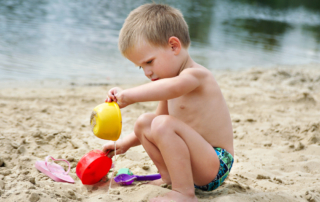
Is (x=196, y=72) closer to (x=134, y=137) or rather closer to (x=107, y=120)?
(x=107, y=120)

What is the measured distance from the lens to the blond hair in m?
1.92

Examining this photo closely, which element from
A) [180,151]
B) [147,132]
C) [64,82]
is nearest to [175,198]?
[180,151]

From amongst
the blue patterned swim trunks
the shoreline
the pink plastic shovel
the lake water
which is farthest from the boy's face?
the lake water

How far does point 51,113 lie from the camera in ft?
11.3

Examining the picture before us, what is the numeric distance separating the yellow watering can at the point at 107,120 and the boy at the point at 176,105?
75 millimetres

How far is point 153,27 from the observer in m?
1.92

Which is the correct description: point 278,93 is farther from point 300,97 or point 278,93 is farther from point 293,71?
point 293,71

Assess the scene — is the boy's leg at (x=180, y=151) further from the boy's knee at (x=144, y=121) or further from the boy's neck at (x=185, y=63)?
the boy's neck at (x=185, y=63)

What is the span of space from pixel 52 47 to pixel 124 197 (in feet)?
17.3

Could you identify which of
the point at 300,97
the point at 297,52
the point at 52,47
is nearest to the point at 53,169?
the point at 300,97

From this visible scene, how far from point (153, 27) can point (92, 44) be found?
18.0 feet

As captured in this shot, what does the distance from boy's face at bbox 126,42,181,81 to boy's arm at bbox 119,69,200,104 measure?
135 millimetres

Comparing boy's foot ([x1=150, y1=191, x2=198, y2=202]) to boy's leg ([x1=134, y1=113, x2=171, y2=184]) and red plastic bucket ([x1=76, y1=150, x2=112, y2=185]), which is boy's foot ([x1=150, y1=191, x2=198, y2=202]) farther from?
red plastic bucket ([x1=76, y1=150, x2=112, y2=185])

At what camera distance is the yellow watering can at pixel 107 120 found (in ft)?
5.96
